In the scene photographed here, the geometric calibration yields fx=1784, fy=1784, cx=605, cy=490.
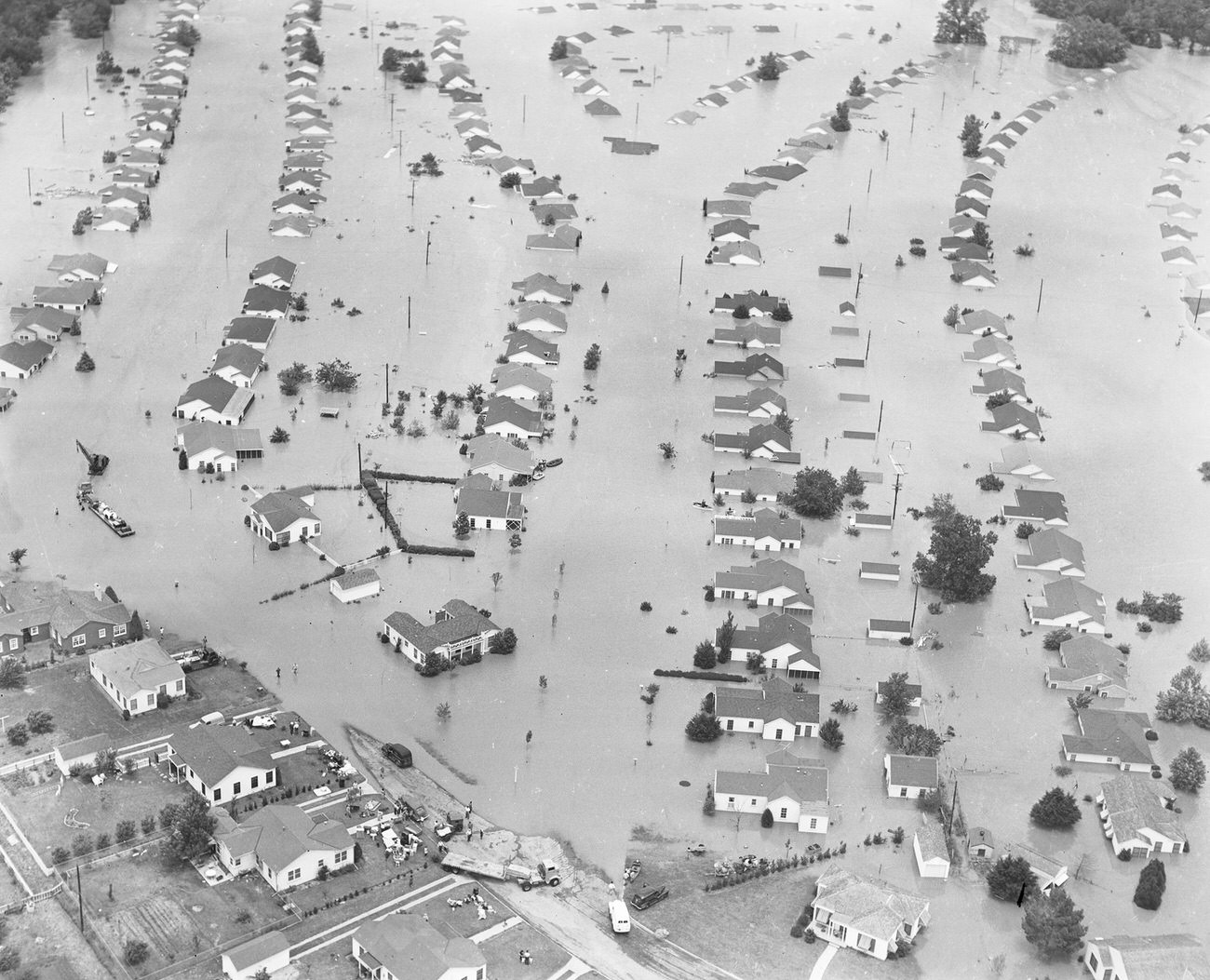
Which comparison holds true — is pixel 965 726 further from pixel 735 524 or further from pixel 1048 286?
Result: pixel 1048 286

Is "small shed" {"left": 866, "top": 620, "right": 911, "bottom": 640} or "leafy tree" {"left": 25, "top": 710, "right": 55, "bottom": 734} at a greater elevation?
"small shed" {"left": 866, "top": 620, "right": 911, "bottom": 640}

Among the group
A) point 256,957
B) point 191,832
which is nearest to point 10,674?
point 191,832

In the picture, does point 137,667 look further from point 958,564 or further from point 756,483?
point 958,564

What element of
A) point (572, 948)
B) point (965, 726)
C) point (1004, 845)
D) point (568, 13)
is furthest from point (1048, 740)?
point (568, 13)

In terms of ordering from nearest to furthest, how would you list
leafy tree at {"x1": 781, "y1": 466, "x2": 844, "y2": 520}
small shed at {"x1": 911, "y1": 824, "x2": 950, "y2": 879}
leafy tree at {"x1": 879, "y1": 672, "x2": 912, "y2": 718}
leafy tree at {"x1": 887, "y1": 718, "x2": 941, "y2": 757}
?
small shed at {"x1": 911, "y1": 824, "x2": 950, "y2": 879}, leafy tree at {"x1": 887, "y1": 718, "x2": 941, "y2": 757}, leafy tree at {"x1": 879, "y1": 672, "x2": 912, "y2": 718}, leafy tree at {"x1": 781, "y1": 466, "x2": 844, "y2": 520}

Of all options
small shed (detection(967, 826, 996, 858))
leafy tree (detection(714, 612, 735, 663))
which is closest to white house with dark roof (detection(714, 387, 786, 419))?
leafy tree (detection(714, 612, 735, 663))

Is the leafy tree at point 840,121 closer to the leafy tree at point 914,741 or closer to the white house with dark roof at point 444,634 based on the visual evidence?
the white house with dark roof at point 444,634

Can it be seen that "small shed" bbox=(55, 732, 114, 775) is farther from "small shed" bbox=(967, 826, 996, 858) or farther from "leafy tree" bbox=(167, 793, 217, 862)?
"small shed" bbox=(967, 826, 996, 858)
